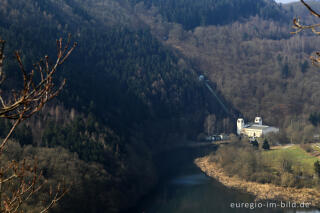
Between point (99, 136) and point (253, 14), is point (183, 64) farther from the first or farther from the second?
point (253, 14)

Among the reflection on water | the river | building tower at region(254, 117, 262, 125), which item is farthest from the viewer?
building tower at region(254, 117, 262, 125)

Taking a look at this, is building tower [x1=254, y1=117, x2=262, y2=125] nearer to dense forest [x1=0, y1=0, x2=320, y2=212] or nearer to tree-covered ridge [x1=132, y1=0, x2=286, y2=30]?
dense forest [x1=0, y1=0, x2=320, y2=212]

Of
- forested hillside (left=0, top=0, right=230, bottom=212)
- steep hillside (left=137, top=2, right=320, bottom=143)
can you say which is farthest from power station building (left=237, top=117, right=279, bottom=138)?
forested hillside (left=0, top=0, right=230, bottom=212)

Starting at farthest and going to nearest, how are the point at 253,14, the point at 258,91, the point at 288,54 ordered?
1. the point at 253,14
2. the point at 288,54
3. the point at 258,91

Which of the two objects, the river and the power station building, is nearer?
the river

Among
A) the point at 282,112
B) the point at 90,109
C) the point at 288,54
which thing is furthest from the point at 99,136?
the point at 288,54

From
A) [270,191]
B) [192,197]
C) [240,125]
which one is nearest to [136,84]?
[240,125]
